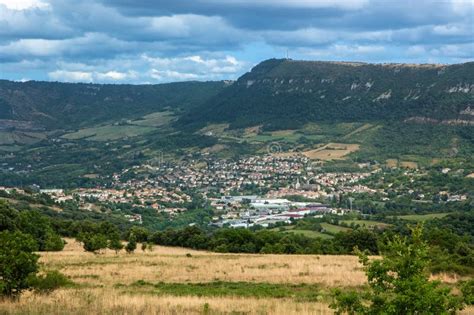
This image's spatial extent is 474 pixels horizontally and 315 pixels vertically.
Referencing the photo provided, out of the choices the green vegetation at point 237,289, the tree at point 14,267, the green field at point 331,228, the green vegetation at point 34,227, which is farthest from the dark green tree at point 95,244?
the green field at point 331,228

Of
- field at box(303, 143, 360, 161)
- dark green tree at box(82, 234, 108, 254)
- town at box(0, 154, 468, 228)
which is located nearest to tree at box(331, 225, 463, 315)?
dark green tree at box(82, 234, 108, 254)

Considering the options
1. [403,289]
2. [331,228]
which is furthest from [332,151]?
[403,289]

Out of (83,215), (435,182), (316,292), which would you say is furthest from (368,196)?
(316,292)

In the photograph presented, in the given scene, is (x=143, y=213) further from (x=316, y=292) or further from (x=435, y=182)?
(x=316, y=292)

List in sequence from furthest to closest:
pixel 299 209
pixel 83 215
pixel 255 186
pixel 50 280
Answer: pixel 255 186 → pixel 299 209 → pixel 83 215 → pixel 50 280

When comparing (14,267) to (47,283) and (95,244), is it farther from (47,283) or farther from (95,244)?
(95,244)

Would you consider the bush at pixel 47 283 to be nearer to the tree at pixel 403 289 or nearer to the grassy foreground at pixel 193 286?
the grassy foreground at pixel 193 286

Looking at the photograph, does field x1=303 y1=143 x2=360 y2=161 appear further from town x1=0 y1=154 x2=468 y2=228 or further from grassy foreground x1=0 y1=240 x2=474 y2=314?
grassy foreground x1=0 y1=240 x2=474 y2=314
